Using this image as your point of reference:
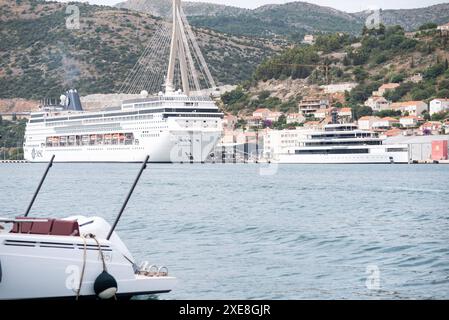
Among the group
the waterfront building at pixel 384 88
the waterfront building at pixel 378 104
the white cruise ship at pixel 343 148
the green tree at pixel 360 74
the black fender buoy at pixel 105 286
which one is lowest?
the white cruise ship at pixel 343 148

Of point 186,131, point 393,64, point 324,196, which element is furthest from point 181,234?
point 393,64

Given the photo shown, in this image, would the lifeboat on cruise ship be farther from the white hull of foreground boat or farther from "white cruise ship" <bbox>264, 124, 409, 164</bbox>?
"white cruise ship" <bbox>264, 124, 409, 164</bbox>

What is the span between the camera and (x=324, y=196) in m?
47.5

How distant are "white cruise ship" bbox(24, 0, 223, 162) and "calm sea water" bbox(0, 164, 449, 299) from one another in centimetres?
5481

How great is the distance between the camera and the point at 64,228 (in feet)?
51.1

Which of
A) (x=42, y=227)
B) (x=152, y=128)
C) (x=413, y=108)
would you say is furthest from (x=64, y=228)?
(x=413, y=108)

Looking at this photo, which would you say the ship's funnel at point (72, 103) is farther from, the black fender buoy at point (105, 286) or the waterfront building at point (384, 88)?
the black fender buoy at point (105, 286)

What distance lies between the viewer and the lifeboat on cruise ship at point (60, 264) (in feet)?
49.1

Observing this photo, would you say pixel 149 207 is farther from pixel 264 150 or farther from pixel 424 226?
pixel 264 150

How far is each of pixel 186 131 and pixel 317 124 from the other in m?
51.4

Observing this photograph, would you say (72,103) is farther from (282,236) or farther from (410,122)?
(282,236)

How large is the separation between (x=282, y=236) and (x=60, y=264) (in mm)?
13697

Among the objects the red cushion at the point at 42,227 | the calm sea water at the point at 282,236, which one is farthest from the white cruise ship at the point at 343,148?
the red cushion at the point at 42,227
